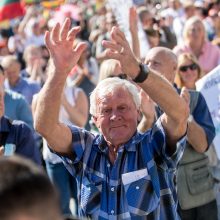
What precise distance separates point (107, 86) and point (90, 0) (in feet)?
65.5

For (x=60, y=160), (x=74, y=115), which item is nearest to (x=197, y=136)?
(x=60, y=160)

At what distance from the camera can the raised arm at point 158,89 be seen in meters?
3.17

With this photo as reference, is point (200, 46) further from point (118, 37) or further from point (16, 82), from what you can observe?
point (118, 37)

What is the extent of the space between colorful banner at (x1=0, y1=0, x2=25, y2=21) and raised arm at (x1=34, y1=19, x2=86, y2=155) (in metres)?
7.22

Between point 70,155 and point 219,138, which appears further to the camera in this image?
point 219,138

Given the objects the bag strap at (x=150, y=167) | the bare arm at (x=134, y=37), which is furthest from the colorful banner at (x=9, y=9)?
the bag strap at (x=150, y=167)

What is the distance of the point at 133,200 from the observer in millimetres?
3250

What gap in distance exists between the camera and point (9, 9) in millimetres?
10391

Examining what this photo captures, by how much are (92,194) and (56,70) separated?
616mm

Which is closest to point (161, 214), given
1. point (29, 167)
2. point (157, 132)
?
point (157, 132)

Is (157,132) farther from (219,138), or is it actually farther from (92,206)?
(219,138)

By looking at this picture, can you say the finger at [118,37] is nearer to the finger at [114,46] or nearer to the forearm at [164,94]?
the finger at [114,46]

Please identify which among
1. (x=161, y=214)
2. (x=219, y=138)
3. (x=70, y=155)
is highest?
(x=70, y=155)

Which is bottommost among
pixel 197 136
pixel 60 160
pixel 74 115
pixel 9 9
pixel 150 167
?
pixel 60 160
